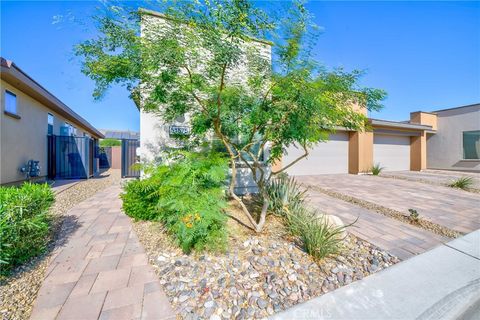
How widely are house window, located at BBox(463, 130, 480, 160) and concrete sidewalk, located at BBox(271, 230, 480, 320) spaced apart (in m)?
15.8

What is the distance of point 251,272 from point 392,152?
47.1 feet

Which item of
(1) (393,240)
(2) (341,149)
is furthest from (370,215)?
(2) (341,149)

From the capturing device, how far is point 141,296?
205 centimetres

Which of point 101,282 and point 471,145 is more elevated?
point 471,145

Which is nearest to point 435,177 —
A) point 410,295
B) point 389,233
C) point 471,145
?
point 471,145

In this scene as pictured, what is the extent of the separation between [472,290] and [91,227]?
5.64 metres

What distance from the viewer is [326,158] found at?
10.7m

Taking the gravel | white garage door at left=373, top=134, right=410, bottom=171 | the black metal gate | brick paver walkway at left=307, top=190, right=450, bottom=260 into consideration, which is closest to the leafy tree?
brick paver walkway at left=307, top=190, right=450, bottom=260

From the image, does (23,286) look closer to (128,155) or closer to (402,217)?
(402,217)

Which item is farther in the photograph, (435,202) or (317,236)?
(435,202)

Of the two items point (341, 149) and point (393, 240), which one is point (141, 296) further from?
point (341, 149)

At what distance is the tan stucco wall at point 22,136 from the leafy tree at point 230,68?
575cm

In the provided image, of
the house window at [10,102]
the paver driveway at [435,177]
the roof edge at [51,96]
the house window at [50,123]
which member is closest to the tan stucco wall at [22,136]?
the house window at [10,102]

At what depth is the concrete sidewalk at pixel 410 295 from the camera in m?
1.96
